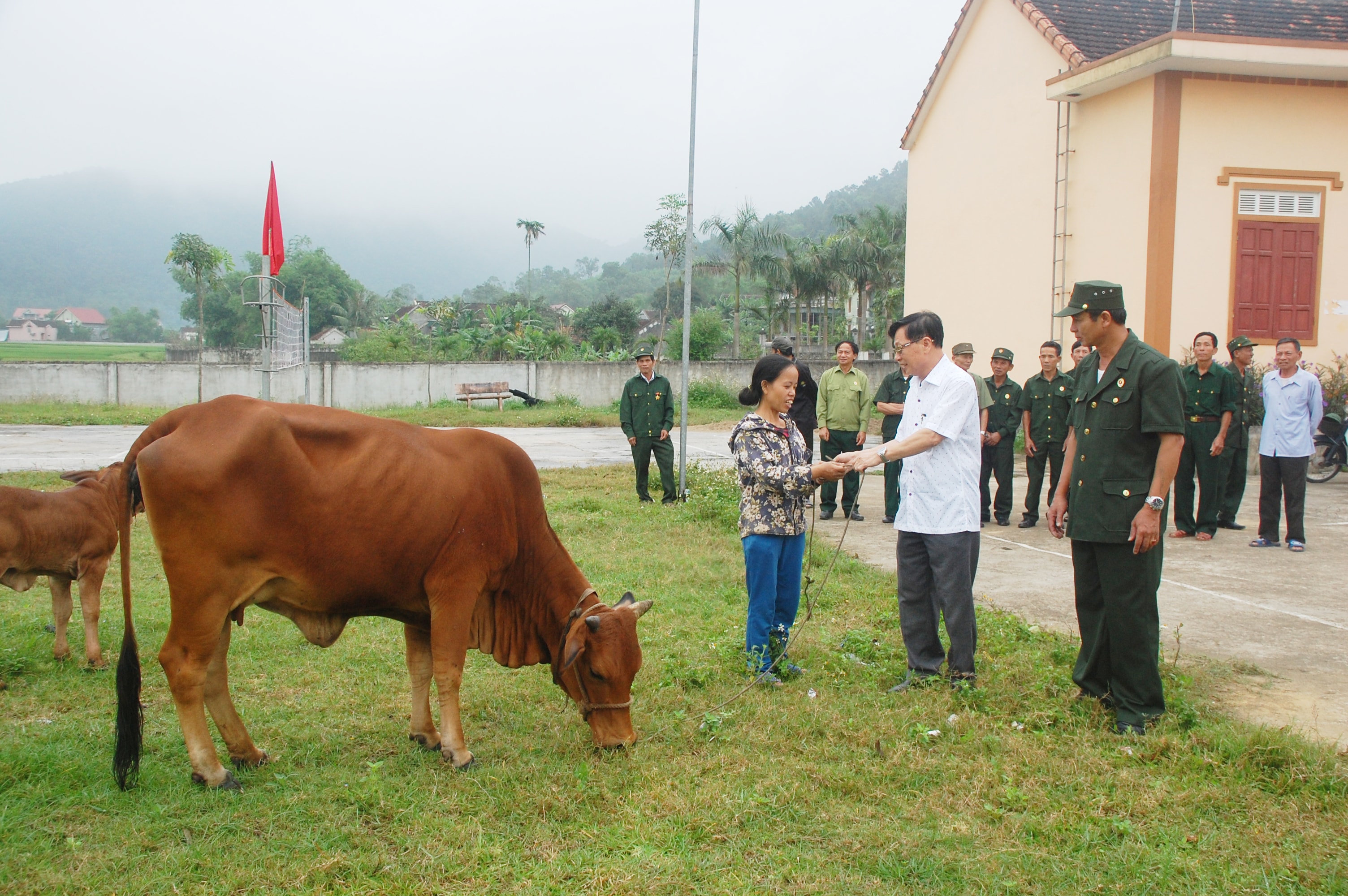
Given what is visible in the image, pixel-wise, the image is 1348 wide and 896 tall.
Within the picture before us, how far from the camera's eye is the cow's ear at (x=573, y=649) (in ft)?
13.2

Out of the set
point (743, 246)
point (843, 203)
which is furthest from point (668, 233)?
point (843, 203)

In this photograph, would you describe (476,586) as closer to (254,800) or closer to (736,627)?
(254,800)

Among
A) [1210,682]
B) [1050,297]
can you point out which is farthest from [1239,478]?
[1050,297]

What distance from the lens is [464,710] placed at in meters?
4.79

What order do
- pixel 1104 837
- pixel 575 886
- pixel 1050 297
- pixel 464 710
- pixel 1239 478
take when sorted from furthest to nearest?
pixel 1050 297
pixel 1239 478
pixel 464 710
pixel 1104 837
pixel 575 886

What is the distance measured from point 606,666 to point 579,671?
206 millimetres

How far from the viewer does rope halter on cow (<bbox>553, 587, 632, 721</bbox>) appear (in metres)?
4.20

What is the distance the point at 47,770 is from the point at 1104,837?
419cm

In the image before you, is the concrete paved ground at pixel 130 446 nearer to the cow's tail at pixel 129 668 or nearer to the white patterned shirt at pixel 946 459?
the white patterned shirt at pixel 946 459

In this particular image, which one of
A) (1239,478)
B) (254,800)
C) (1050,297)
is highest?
(1050,297)

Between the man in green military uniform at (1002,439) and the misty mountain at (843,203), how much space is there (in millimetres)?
91348

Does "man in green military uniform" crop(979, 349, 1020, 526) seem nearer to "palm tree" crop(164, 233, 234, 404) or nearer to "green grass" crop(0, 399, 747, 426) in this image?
"green grass" crop(0, 399, 747, 426)

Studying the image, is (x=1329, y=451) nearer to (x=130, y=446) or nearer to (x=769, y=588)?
(x=769, y=588)

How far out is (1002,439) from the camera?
10.2 m
